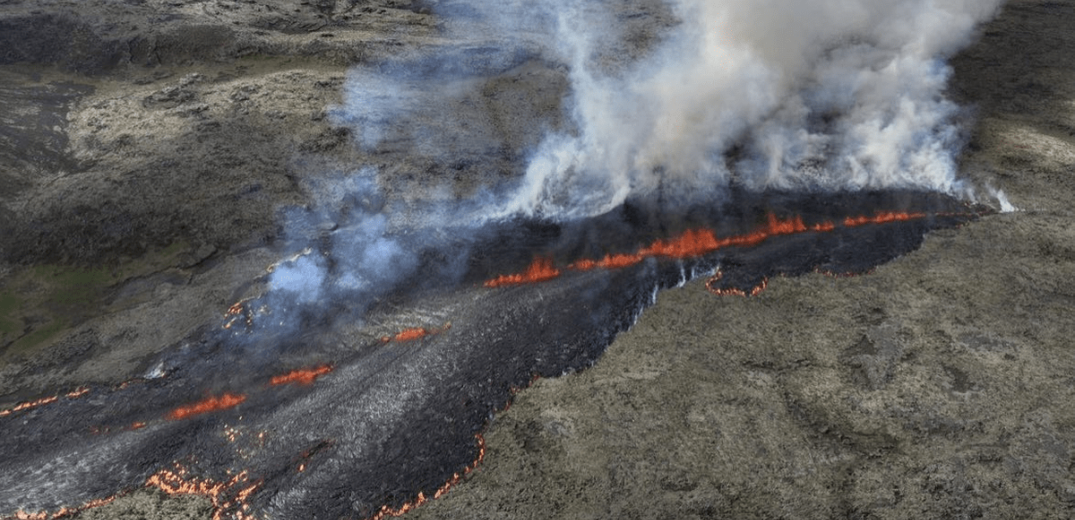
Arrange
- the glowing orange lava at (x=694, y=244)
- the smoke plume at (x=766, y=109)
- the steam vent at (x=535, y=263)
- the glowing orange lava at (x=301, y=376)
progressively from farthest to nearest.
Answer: the smoke plume at (x=766, y=109), the glowing orange lava at (x=694, y=244), the glowing orange lava at (x=301, y=376), the steam vent at (x=535, y=263)

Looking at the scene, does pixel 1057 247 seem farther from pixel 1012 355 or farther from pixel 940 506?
pixel 940 506

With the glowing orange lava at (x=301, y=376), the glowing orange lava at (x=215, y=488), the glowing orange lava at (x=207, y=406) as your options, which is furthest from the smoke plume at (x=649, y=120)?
the glowing orange lava at (x=215, y=488)

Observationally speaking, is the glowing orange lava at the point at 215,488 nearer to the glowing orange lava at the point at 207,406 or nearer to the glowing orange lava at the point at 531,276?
the glowing orange lava at the point at 207,406

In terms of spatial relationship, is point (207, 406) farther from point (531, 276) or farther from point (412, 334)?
point (531, 276)

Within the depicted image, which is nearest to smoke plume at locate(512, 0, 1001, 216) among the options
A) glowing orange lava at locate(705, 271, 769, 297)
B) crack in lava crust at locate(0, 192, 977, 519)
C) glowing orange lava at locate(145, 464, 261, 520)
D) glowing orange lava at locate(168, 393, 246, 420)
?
crack in lava crust at locate(0, 192, 977, 519)

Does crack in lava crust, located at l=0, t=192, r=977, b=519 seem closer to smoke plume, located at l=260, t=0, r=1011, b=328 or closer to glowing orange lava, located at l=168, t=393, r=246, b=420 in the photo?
glowing orange lava, located at l=168, t=393, r=246, b=420

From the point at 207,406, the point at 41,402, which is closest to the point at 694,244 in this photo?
the point at 207,406
